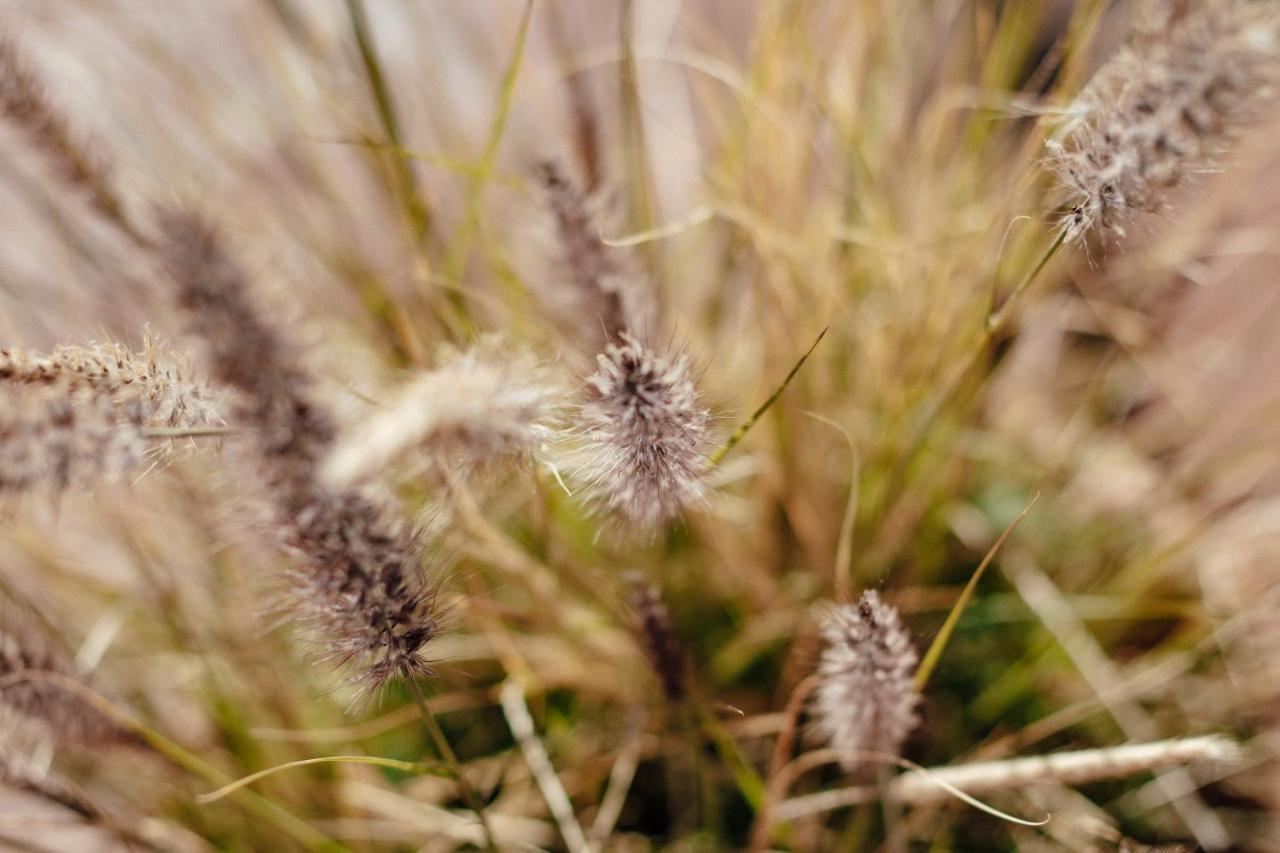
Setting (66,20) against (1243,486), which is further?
(66,20)

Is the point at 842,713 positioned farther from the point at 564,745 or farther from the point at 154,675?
the point at 154,675

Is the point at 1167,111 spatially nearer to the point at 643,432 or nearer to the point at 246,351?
the point at 643,432

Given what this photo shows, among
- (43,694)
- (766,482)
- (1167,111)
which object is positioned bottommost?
(43,694)

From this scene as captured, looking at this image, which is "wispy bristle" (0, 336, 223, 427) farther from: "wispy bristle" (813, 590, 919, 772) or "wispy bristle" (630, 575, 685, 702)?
"wispy bristle" (813, 590, 919, 772)

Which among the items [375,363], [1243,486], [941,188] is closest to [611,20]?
[941,188]

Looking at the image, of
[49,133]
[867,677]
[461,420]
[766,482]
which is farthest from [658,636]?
[49,133]
